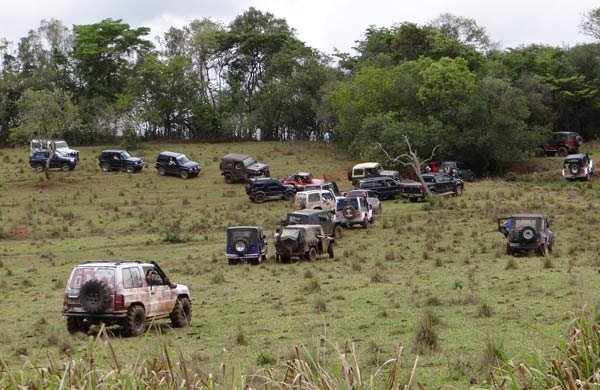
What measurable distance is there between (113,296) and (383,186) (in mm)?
38241

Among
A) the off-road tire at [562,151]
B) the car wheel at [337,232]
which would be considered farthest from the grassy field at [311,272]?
the off-road tire at [562,151]

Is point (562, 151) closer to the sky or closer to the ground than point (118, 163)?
closer to the sky

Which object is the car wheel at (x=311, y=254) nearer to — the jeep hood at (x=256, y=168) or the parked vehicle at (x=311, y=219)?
the parked vehicle at (x=311, y=219)

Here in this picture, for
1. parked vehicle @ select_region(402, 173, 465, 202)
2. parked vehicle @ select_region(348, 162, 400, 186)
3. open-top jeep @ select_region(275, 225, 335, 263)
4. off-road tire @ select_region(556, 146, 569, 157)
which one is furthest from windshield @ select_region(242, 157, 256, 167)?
off-road tire @ select_region(556, 146, 569, 157)

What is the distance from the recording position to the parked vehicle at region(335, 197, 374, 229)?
143ft

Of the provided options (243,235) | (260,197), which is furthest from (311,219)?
(260,197)

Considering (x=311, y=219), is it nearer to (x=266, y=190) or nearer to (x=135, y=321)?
(x=266, y=190)

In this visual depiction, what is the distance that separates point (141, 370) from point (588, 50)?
83.6 metres

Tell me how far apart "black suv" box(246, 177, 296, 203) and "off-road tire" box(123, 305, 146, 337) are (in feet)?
115

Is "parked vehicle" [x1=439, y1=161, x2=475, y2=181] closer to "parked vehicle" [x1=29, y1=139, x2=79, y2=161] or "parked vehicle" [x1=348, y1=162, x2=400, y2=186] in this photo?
"parked vehicle" [x1=348, y1=162, x2=400, y2=186]

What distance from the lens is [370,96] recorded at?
71.9 m

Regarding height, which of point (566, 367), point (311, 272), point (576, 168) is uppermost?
point (576, 168)

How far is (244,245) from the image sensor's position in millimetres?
33375

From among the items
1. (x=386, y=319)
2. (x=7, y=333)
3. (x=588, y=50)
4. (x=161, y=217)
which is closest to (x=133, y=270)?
(x=7, y=333)
